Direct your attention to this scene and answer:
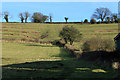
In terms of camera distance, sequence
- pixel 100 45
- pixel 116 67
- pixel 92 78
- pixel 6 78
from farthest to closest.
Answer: pixel 100 45, pixel 116 67, pixel 6 78, pixel 92 78

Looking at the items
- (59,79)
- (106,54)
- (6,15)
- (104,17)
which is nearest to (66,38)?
(106,54)

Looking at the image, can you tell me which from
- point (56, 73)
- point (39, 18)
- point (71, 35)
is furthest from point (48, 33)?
point (56, 73)

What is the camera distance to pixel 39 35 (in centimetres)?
10056

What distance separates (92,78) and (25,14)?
169445mm

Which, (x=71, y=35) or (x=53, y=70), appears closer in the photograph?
(x=53, y=70)

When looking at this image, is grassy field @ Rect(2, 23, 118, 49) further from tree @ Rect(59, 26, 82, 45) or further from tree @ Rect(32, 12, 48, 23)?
tree @ Rect(32, 12, 48, 23)

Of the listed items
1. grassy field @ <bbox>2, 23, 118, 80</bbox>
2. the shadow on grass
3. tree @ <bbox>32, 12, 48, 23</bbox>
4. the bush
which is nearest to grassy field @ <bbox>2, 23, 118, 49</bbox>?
grassy field @ <bbox>2, 23, 118, 80</bbox>

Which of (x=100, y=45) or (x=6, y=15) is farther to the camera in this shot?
(x=6, y=15)

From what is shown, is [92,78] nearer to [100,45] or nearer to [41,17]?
[100,45]

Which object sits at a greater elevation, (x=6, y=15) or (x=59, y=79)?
(x=6, y=15)

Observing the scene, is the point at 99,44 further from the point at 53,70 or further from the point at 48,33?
the point at 48,33

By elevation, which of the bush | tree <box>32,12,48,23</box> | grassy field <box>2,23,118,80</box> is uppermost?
tree <box>32,12,48,23</box>

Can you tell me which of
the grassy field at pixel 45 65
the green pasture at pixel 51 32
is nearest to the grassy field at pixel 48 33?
the green pasture at pixel 51 32

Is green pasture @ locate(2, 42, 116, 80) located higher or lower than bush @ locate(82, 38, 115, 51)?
lower
